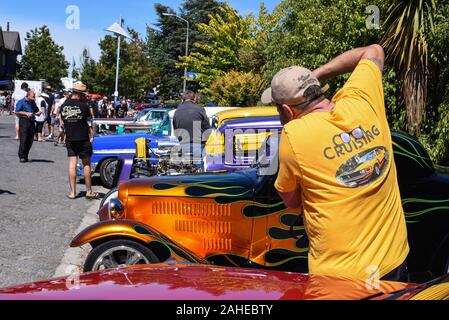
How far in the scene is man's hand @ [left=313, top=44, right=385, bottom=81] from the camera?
295 cm

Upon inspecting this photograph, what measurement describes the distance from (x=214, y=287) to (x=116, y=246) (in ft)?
8.14

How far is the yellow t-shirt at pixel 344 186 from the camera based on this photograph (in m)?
2.49

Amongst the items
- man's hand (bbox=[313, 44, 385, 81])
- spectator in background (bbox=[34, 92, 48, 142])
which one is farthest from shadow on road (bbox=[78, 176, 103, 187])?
man's hand (bbox=[313, 44, 385, 81])

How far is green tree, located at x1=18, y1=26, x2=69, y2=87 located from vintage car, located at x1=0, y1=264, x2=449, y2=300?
5386cm

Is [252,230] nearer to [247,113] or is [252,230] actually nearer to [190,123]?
[247,113]

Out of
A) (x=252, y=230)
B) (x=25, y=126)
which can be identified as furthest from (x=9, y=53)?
(x=252, y=230)

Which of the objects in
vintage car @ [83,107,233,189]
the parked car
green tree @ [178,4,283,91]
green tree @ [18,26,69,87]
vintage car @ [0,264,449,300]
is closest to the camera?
vintage car @ [0,264,449,300]

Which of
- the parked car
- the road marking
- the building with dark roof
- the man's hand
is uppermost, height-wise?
the building with dark roof

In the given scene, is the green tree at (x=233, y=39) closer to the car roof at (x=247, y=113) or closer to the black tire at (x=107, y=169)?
the black tire at (x=107, y=169)

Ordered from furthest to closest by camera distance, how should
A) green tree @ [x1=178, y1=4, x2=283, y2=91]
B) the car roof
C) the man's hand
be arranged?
1. green tree @ [x1=178, y1=4, x2=283, y2=91]
2. the car roof
3. the man's hand

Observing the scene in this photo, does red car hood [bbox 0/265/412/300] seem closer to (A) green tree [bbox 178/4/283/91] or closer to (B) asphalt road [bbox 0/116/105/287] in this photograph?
(B) asphalt road [bbox 0/116/105/287]

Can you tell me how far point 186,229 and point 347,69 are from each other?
2232 mm

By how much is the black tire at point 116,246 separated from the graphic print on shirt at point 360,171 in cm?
234

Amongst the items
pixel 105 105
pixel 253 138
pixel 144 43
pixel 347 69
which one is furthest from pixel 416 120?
pixel 144 43
